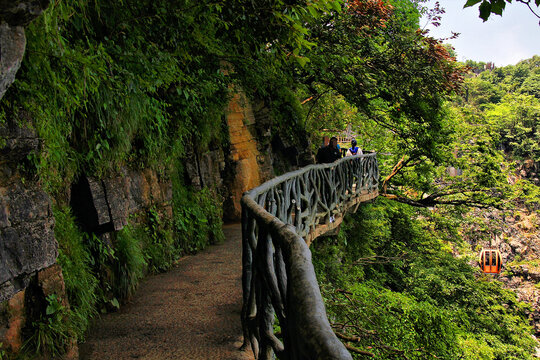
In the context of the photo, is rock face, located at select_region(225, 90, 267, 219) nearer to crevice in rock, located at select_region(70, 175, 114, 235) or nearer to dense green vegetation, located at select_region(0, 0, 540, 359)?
dense green vegetation, located at select_region(0, 0, 540, 359)

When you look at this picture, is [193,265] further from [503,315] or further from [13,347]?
[503,315]

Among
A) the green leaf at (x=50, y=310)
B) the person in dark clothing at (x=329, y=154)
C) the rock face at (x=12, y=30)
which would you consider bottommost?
the green leaf at (x=50, y=310)

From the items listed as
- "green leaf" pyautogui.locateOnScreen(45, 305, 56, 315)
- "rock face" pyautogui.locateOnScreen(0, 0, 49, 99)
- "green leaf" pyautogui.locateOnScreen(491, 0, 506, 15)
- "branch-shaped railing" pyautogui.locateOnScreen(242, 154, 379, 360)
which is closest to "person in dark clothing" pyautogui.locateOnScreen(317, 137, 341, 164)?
"branch-shaped railing" pyautogui.locateOnScreen(242, 154, 379, 360)

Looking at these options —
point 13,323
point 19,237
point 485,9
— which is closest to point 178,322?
point 13,323

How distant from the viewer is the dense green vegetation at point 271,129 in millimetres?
3721

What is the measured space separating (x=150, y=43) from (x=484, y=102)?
210 ft

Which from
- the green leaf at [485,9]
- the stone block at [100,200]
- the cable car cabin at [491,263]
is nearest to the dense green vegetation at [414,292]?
the cable car cabin at [491,263]

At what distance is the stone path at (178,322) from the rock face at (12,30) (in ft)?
8.05

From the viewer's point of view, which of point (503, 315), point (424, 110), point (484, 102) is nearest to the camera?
point (424, 110)

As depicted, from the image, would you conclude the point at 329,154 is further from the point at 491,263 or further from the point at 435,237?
the point at 491,263

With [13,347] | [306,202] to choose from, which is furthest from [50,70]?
[306,202]

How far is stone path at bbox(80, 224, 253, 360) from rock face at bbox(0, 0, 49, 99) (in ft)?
8.05

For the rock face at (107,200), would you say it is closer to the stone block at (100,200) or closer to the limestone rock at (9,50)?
the stone block at (100,200)

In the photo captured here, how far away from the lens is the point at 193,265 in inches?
251
